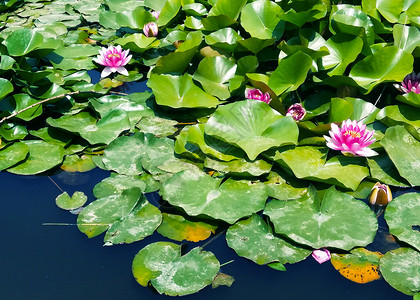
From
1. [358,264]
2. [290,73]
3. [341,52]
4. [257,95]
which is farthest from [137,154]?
[341,52]

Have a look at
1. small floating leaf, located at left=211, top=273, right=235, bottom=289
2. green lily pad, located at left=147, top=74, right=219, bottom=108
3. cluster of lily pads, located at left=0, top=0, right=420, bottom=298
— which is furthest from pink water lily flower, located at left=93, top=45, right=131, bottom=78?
small floating leaf, located at left=211, top=273, right=235, bottom=289

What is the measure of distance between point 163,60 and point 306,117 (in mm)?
1202

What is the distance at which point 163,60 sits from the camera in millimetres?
3188

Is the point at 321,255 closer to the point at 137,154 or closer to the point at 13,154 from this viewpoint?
the point at 137,154

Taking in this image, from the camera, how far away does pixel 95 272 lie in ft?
6.52

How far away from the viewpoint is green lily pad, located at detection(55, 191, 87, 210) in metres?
2.35

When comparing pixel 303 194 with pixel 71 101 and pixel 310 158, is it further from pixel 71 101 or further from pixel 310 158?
pixel 71 101

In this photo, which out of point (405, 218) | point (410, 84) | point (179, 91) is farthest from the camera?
point (179, 91)

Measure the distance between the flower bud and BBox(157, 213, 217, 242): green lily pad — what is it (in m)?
0.89

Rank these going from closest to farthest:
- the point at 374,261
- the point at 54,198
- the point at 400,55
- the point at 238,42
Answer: the point at 374,261, the point at 54,198, the point at 400,55, the point at 238,42

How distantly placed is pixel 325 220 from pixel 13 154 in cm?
202

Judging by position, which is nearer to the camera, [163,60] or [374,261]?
[374,261]

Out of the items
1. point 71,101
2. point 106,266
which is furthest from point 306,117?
point 71,101

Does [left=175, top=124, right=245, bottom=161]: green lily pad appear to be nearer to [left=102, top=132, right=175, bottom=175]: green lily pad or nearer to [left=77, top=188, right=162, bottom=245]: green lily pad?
[left=102, top=132, right=175, bottom=175]: green lily pad
